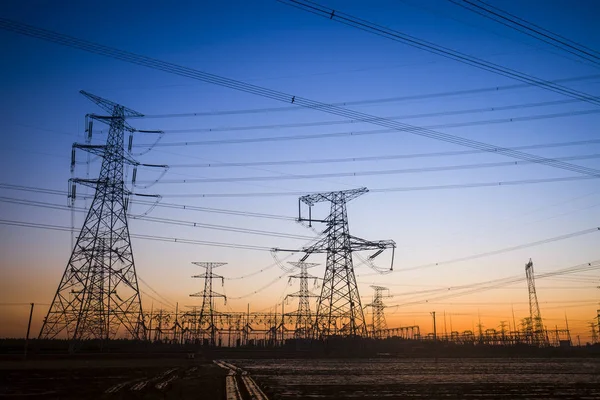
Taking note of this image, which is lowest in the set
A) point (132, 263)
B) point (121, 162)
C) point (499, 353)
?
point (499, 353)

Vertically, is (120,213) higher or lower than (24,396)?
higher

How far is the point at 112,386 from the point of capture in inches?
709

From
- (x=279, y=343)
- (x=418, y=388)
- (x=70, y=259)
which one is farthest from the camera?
(x=279, y=343)

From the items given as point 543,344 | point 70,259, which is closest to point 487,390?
point 70,259

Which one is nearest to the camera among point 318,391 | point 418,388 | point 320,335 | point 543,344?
point 318,391

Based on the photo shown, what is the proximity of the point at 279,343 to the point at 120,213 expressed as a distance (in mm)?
55286

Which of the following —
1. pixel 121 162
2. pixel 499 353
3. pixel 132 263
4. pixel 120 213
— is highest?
pixel 121 162

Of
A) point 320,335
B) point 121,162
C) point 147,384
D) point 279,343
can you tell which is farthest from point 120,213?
point 279,343

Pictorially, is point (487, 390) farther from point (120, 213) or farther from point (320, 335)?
point (320, 335)

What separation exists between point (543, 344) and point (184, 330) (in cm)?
7641

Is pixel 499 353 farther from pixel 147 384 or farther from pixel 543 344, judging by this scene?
pixel 147 384

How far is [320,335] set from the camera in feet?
181

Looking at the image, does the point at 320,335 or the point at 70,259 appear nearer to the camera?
the point at 70,259

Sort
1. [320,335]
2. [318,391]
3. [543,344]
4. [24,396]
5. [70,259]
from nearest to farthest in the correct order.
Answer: [24,396] → [318,391] → [70,259] → [320,335] → [543,344]
